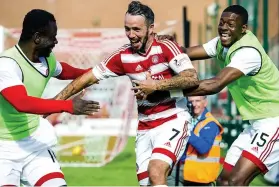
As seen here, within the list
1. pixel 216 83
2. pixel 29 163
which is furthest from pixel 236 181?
pixel 29 163

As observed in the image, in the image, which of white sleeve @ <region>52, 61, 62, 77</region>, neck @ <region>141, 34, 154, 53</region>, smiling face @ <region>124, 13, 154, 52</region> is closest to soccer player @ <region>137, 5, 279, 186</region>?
neck @ <region>141, 34, 154, 53</region>

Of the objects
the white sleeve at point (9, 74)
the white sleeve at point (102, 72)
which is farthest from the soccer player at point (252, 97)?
the white sleeve at point (9, 74)

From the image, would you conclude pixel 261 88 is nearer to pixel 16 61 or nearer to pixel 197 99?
pixel 197 99

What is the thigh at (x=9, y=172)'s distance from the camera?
22.9ft

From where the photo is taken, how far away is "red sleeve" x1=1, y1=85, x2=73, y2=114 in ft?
22.2

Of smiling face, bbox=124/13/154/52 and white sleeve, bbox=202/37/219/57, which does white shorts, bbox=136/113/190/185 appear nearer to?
smiling face, bbox=124/13/154/52

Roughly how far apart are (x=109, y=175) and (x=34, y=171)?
6.47m

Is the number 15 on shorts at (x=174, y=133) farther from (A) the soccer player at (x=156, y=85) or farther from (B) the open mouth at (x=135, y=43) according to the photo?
(B) the open mouth at (x=135, y=43)

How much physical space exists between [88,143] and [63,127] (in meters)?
0.87

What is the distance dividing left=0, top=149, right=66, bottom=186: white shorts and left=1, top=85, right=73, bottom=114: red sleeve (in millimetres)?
543

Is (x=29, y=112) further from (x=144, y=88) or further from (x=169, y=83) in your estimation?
(x=169, y=83)

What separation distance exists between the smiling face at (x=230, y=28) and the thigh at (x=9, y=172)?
2.38m

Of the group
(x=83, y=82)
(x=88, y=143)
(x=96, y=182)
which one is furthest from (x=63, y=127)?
(x=83, y=82)

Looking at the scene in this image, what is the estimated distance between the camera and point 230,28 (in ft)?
25.6
